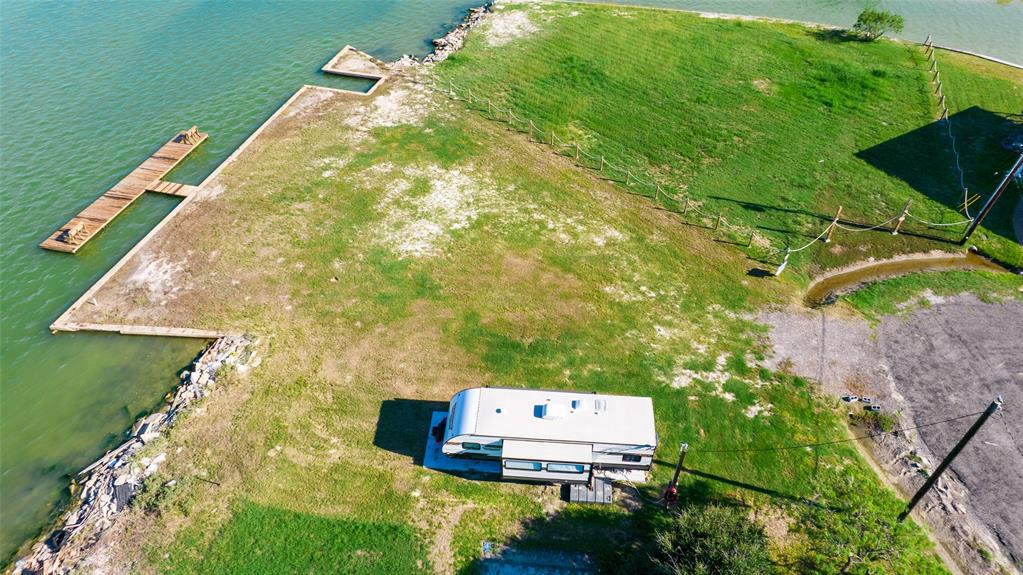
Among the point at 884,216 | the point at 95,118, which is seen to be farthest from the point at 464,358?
the point at 95,118

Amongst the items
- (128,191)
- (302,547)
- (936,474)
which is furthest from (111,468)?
(936,474)

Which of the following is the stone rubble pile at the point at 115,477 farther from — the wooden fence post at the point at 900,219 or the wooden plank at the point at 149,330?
the wooden fence post at the point at 900,219

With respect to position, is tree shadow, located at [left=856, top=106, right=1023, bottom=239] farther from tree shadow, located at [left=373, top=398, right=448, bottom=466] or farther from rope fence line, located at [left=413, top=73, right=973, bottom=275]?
tree shadow, located at [left=373, top=398, right=448, bottom=466]

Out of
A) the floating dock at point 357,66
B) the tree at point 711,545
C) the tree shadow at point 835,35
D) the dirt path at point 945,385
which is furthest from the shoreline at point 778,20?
the tree at point 711,545

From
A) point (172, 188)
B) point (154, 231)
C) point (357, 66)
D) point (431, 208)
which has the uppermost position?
point (357, 66)

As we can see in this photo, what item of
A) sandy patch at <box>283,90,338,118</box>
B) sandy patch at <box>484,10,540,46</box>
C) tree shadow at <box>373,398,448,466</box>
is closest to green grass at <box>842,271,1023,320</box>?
tree shadow at <box>373,398,448,466</box>

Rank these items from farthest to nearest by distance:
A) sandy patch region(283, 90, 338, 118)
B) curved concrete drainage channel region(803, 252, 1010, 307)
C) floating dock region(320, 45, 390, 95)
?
floating dock region(320, 45, 390, 95) → sandy patch region(283, 90, 338, 118) → curved concrete drainage channel region(803, 252, 1010, 307)

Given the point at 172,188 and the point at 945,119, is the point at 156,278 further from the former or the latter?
the point at 945,119

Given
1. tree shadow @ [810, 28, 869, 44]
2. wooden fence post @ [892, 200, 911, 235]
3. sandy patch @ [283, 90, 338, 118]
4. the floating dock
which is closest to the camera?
wooden fence post @ [892, 200, 911, 235]
